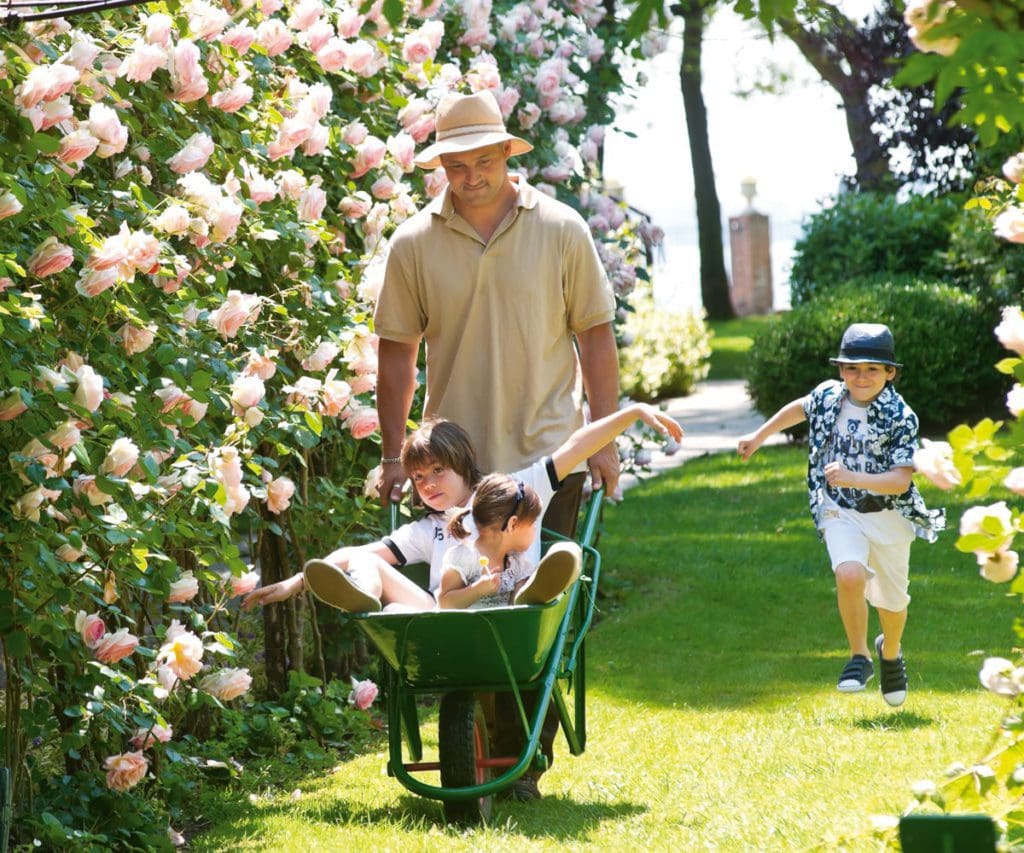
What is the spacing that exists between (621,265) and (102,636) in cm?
457

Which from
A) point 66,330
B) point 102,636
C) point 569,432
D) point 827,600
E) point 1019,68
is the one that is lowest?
point 827,600

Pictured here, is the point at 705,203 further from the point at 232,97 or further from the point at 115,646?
the point at 115,646

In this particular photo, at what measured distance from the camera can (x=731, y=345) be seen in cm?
2078

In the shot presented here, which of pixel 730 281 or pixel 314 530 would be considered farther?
pixel 730 281

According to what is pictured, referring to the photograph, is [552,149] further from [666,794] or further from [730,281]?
[730,281]

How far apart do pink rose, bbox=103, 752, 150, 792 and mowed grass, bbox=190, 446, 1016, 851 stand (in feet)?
1.25

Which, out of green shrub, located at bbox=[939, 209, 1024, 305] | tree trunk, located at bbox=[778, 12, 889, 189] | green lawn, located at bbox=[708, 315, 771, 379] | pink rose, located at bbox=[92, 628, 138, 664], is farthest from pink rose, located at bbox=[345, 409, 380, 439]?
tree trunk, located at bbox=[778, 12, 889, 189]

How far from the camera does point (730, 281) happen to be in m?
26.6

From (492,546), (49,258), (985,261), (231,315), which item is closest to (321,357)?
(231,315)

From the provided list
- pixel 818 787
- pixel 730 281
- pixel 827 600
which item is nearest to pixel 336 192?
pixel 818 787

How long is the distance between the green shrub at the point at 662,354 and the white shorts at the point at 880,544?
9.73 m

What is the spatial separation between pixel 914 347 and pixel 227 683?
8.87 meters

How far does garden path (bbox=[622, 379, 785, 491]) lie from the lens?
13766 millimetres

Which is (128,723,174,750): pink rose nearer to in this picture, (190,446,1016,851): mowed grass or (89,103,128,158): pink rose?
(190,446,1016,851): mowed grass
